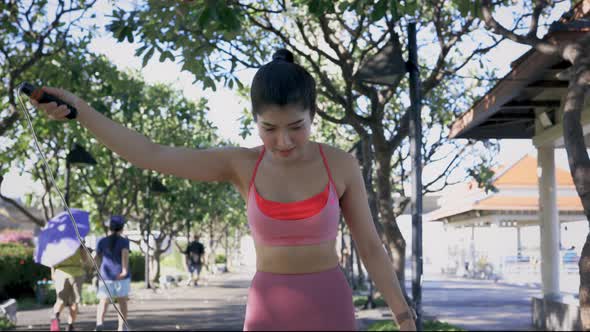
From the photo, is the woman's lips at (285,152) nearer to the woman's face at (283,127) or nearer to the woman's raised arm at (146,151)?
the woman's face at (283,127)

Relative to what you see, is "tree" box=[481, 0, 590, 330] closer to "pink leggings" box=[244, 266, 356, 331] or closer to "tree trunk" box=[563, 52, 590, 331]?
"tree trunk" box=[563, 52, 590, 331]

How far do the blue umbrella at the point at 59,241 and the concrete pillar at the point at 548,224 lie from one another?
26.2ft

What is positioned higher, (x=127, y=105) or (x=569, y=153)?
(x=127, y=105)

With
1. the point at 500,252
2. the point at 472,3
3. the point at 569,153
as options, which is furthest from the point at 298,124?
the point at 500,252

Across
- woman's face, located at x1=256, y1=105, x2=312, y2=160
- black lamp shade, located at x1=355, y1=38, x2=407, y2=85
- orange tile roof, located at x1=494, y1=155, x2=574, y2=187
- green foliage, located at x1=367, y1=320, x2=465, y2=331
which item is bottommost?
green foliage, located at x1=367, y1=320, x2=465, y2=331

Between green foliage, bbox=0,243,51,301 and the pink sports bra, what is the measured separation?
20.2m

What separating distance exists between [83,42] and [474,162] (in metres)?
11.1

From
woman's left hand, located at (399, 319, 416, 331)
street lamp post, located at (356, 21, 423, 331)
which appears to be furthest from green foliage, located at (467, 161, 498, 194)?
woman's left hand, located at (399, 319, 416, 331)

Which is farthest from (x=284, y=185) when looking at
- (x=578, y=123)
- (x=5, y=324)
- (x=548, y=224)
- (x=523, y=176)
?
(x=523, y=176)

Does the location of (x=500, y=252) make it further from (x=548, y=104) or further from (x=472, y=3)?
(x=472, y=3)

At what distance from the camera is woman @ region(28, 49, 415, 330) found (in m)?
2.08

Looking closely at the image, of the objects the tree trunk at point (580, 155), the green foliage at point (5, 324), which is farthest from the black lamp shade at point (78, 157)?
the tree trunk at point (580, 155)

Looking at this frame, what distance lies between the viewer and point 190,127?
2786 cm

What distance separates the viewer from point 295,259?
214 centimetres
